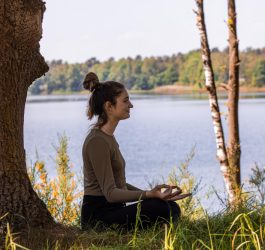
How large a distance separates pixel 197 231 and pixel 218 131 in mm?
3435

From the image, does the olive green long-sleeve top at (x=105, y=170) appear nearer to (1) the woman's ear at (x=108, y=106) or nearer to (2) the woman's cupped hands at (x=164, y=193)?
(2) the woman's cupped hands at (x=164, y=193)

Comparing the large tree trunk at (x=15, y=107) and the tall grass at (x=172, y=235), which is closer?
the tall grass at (x=172, y=235)

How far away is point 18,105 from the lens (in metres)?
4.37

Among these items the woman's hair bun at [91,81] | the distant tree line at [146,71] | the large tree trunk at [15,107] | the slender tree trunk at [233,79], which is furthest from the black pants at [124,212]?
the distant tree line at [146,71]

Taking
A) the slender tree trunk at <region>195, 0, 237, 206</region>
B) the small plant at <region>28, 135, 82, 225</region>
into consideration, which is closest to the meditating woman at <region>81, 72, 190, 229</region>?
the small plant at <region>28, 135, 82, 225</region>

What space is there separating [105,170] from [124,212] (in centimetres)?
29

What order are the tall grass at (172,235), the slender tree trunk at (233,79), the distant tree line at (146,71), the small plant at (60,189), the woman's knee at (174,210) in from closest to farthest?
1. the tall grass at (172,235)
2. the woman's knee at (174,210)
3. the small plant at (60,189)
4. the slender tree trunk at (233,79)
5. the distant tree line at (146,71)

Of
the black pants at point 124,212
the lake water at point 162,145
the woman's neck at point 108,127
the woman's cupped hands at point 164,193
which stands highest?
the woman's neck at point 108,127

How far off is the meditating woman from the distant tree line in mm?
44968

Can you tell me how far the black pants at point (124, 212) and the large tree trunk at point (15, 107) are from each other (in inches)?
10.2

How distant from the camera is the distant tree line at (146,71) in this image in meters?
52.1

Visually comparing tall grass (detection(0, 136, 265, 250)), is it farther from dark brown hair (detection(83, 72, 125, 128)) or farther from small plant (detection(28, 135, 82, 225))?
small plant (detection(28, 135, 82, 225))

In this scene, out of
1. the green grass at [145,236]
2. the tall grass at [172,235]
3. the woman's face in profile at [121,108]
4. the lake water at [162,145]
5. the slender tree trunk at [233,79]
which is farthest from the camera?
the lake water at [162,145]

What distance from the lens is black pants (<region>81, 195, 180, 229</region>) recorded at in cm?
428
